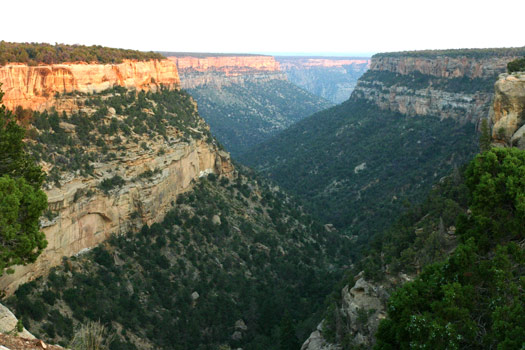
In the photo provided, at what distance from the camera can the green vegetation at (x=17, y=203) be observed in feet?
58.8

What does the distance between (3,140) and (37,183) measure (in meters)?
2.31

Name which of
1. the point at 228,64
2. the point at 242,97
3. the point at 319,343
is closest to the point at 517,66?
the point at 319,343

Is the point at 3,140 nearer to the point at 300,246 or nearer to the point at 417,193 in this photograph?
the point at 300,246

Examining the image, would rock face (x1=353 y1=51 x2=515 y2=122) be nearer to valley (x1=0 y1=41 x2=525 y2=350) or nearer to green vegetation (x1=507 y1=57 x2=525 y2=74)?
valley (x1=0 y1=41 x2=525 y2=350)

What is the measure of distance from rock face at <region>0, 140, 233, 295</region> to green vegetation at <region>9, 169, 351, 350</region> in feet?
2.67

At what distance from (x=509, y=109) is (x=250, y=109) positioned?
13059cm

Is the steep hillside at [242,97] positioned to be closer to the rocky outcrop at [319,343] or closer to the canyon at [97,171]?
the canyon at [97,171]

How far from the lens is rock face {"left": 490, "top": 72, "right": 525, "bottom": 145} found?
24.4m

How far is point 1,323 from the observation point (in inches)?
647

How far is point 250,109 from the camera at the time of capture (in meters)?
153

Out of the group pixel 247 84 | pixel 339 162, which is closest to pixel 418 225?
pixel 339 162

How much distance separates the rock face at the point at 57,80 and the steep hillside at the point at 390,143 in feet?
101

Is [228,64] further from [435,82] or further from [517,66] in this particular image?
[517,66]

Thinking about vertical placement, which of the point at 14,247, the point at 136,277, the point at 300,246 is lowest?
the point at 300,246
